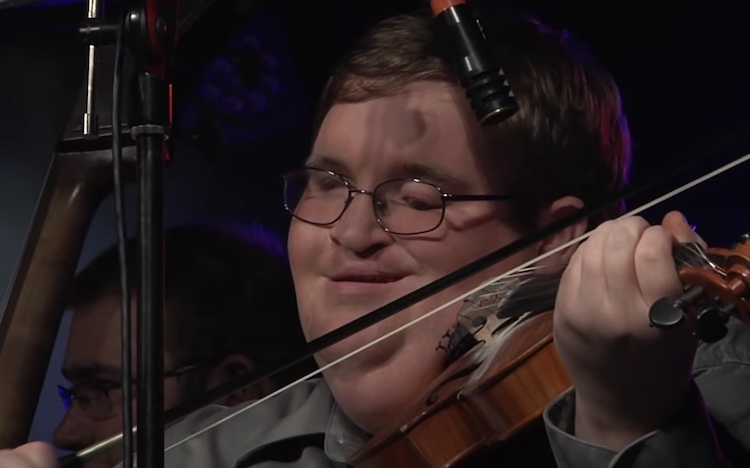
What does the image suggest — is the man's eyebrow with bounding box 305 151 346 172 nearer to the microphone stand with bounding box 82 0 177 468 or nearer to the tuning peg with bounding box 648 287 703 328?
the microphone stand with bounding box 82 0 177 468

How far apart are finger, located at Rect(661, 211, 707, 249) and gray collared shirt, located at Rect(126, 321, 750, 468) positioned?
4.7 inches

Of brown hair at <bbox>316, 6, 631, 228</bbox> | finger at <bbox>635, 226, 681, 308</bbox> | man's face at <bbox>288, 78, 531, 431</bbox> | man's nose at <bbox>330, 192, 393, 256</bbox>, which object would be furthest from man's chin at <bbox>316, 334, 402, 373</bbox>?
finger at <bbox>635, 226, 681, 308</bbox>

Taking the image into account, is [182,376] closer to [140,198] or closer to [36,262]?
[36,262]

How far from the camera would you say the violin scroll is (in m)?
0.67

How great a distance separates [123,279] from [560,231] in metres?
0.52

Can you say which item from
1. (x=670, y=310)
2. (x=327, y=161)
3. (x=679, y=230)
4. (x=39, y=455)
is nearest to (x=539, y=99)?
(x=327, y=161)

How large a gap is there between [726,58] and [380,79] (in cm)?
43

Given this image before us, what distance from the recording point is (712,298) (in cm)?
70

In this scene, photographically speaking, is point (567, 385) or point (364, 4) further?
A: point (364, 4)

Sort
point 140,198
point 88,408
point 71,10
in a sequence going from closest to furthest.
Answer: point 140,198
point 88,408
point 71,10

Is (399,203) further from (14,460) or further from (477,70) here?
(14,460)

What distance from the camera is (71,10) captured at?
1.72 metres

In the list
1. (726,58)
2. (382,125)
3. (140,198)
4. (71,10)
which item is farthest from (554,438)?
(71,10)

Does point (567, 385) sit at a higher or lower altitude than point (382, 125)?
lower
